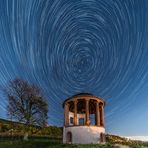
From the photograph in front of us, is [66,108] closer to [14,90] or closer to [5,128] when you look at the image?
[14,90]

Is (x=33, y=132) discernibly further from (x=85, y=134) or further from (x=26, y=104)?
(x=85, y=134)

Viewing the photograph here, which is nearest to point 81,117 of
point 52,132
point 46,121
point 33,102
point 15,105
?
point 46,121

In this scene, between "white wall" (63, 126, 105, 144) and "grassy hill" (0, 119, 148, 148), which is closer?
"white wall" (63, 126, 105, 144)

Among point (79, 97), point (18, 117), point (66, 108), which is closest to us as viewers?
point (79, 97)

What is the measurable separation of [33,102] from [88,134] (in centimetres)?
1681

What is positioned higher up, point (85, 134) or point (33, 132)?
point (33, 132)

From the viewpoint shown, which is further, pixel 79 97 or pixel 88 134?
pixel 79 97

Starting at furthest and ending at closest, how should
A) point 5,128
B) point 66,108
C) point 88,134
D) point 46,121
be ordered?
1. point 5,128
2. point 46,121
3. point 66,108
4. point 88,134

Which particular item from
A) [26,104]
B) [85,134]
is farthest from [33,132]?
[85,134]

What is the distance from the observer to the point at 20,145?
95.0 ft

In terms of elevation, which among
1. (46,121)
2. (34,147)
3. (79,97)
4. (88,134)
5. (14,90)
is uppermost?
(14,90)

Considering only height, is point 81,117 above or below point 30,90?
below

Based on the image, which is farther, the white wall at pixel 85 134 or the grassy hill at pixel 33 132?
the grassy hill at pixel 33 132

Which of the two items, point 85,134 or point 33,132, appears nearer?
point 85,134
